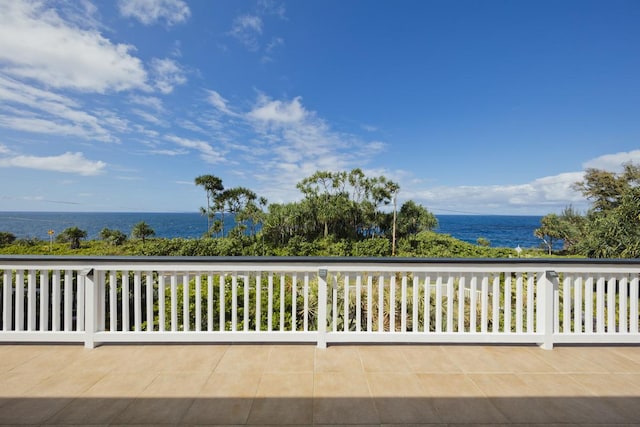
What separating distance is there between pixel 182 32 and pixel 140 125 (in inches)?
747

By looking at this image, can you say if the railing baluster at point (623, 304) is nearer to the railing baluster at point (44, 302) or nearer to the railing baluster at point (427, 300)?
the railing baluster at point (427, 300)

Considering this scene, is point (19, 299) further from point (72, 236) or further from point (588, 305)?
point (72, 236)

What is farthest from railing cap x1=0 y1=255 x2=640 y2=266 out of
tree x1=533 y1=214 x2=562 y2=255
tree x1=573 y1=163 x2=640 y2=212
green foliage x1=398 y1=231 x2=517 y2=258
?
tree x1=533 y1=214 x2=562 y2=255

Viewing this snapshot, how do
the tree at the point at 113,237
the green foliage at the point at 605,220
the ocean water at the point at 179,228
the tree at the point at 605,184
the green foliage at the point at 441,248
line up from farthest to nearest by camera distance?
the ocean water at the point at 179,228 → the tree at the point at 113,237 → the green foliage at the point at 441,248 → the tree at the point at 605,184 → the green foliage at the point at 605,220

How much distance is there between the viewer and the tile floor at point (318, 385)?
1.55 m

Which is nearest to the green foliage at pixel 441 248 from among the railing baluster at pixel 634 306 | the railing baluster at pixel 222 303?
the railing baluster at pixel 634 306

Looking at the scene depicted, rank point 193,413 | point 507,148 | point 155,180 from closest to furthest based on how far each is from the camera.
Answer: point 193,413, point 507,148, point 155,180

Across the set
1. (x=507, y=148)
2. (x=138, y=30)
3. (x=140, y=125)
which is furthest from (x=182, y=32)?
(x=507, y=148)

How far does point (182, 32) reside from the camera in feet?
23.4

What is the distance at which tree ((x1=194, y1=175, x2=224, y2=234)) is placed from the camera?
25.0 m

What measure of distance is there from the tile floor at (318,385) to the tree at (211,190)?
79.8 ft

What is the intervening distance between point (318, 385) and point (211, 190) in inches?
1021

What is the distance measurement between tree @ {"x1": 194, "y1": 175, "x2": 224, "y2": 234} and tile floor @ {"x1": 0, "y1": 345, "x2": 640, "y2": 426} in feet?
79.8

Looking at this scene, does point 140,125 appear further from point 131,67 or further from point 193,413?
point 193,413
